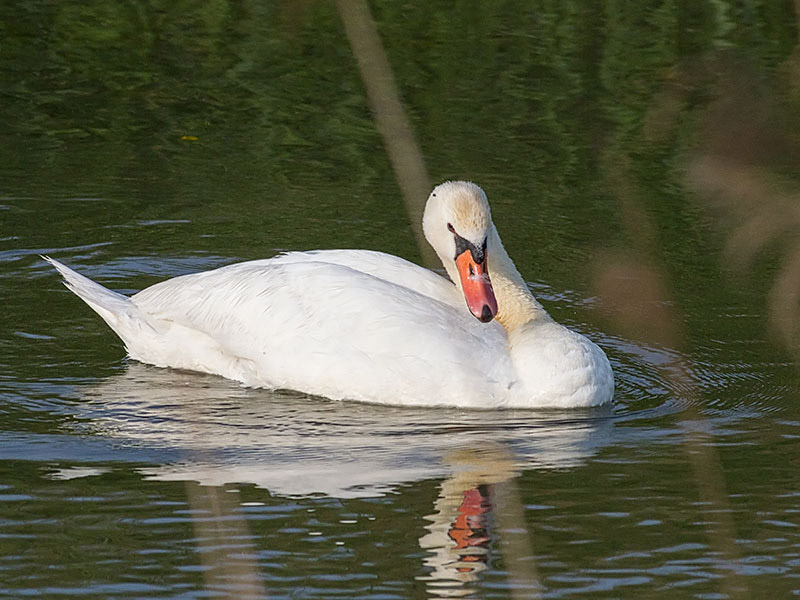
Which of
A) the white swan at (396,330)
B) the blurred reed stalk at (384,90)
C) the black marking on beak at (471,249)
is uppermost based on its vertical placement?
A: the blurred reed stalk at (384,90)

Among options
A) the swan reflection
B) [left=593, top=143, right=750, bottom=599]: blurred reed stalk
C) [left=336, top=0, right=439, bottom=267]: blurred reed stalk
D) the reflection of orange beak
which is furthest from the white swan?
[left=336, top=0, right=439, bottom=267]: blurred reed stalk

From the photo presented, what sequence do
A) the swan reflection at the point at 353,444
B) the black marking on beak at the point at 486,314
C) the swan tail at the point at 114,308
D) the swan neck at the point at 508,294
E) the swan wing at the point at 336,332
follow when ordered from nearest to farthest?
the swan reflection at the point at 353,444, the black marking on beak at the point at 486,314, the swan wing at the point at 336,332, the swan neck at the point at 508,294, the swan tail at the point at 114,308

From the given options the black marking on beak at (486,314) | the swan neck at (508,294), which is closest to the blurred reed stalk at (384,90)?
the black marking on beak at (486,314)

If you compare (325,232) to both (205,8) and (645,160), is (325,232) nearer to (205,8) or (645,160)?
(645,160)

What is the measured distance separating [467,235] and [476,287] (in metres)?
0.31

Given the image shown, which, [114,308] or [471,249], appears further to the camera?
[114,308]

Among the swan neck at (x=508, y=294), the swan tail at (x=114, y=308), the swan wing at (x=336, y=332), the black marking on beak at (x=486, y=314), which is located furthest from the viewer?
the swan tail at (x=114, y=308)

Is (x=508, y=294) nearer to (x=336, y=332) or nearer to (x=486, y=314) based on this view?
(x=486, y=314)

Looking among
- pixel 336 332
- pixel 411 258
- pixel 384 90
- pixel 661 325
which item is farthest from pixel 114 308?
pixel 661 325

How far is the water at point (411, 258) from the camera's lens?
13.8 ft

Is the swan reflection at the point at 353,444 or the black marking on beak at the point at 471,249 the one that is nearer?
the swan reflection at the point at 353,444

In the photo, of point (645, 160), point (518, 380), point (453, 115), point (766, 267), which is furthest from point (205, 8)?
point (518, 380)

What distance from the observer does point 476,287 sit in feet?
21.0

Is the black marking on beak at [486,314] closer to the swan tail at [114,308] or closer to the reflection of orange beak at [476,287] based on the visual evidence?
the reflection of orange beak at [476,287]
